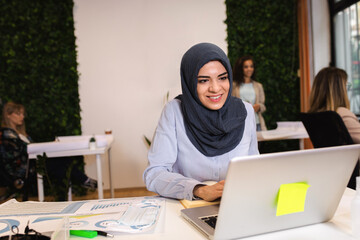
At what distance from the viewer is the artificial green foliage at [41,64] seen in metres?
3.69

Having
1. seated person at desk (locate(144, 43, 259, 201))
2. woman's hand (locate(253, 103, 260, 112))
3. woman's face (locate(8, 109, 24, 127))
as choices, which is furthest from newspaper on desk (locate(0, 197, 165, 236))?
woman's hand (locate(253, 103, 260, 112))

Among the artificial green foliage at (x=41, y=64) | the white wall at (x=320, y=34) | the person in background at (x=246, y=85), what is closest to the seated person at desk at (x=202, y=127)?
the person in background at (x=246, y=85)

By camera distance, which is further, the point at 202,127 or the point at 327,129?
the point at 327,129

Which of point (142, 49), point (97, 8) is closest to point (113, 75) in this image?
point (142, 49)

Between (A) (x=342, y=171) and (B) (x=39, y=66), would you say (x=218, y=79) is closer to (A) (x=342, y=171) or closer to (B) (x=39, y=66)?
(A) (x=342, y=171)

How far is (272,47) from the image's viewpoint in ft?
14.3

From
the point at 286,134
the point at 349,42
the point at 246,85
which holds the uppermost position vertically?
the point at 349,42

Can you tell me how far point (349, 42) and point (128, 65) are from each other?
295 centimetres

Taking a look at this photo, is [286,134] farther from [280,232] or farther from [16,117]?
[16,117]

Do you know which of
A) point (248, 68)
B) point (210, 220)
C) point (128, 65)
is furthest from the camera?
point (128, 65)

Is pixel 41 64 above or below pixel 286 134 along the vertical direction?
above

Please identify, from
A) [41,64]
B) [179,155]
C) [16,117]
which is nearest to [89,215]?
[179,155]

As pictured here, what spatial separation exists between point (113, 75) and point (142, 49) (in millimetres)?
517

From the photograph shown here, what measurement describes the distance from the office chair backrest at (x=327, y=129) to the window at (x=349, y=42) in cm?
216
